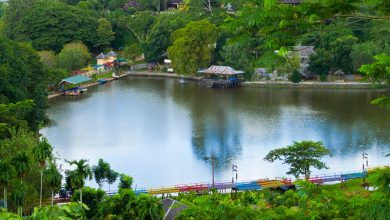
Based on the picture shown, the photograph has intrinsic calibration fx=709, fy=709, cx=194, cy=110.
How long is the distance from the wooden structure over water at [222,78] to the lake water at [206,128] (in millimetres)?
509

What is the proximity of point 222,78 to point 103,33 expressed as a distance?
7.03 meters

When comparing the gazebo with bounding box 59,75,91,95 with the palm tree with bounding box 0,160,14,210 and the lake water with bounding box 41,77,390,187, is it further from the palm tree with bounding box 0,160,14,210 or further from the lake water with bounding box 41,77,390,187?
Answer: the palm tree with bounding box 0,160,14,210

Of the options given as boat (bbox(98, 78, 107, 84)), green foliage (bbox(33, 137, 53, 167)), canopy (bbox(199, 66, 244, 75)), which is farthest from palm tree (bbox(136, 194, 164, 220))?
boat (bbox(98, 78, 107, 84))

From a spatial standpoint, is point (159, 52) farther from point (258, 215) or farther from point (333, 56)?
point (258, 215)

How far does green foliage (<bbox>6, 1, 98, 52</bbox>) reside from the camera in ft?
100

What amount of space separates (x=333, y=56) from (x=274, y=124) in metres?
7.26

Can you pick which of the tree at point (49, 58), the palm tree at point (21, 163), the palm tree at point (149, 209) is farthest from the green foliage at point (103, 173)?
the tree at point (49, 58)

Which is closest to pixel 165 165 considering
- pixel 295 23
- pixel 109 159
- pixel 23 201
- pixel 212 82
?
pixel 109 159

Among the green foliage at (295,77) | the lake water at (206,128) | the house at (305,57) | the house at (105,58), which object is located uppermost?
the house at (105,58)

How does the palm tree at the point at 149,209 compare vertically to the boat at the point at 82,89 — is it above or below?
below

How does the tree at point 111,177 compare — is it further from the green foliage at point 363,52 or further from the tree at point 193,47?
the tree at point 193,47

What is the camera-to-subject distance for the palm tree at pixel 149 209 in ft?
33.6

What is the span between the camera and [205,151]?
1831cm

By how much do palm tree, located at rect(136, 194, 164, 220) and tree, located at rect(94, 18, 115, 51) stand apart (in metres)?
22.6
